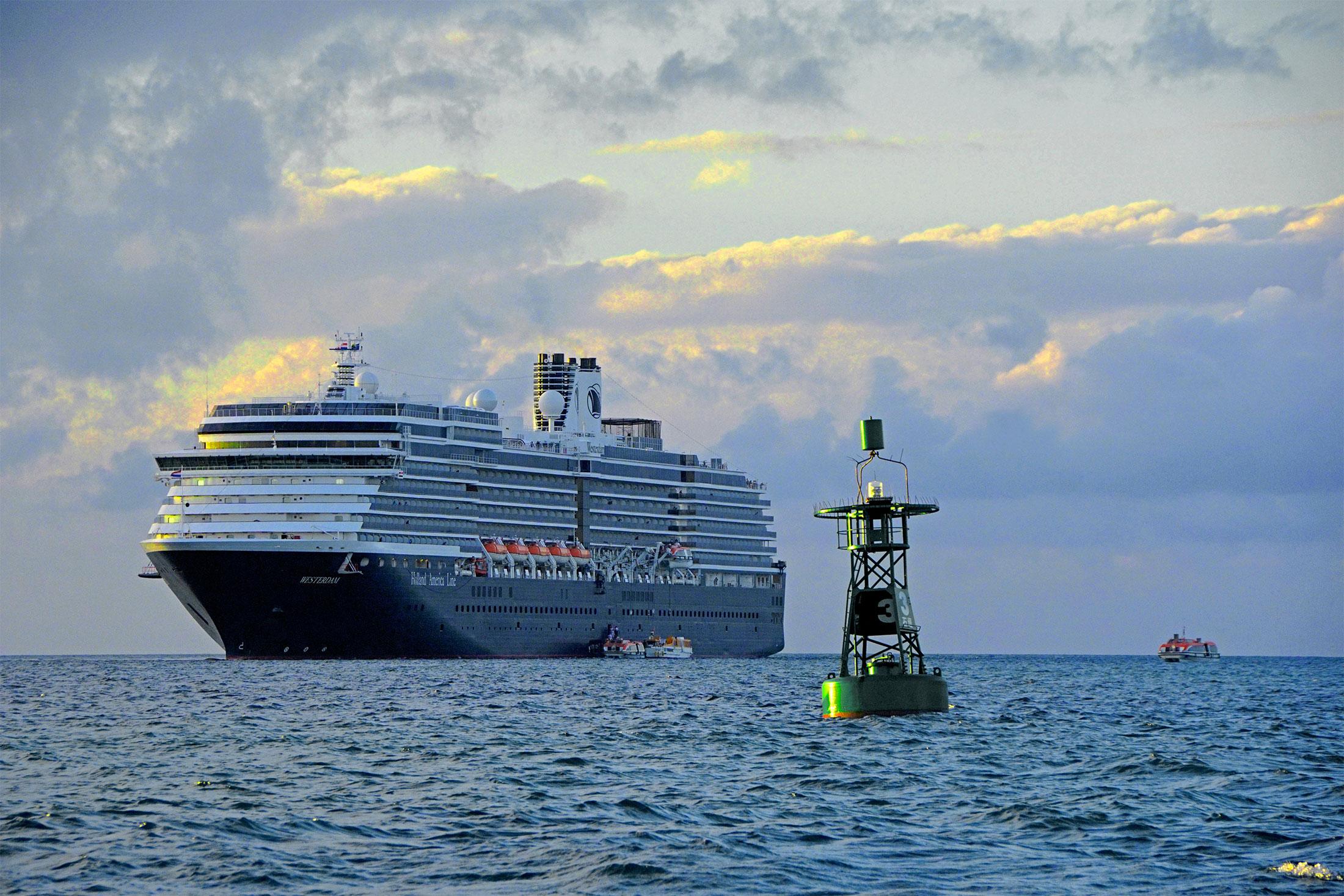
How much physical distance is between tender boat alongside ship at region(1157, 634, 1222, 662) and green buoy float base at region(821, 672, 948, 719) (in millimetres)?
131373

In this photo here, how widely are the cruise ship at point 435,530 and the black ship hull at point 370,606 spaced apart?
0.12 m

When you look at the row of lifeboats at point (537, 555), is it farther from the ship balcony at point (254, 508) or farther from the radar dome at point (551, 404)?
the radar dome at point (551, 404)

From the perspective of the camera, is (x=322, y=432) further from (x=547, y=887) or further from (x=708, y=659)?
(x=547, y=887)

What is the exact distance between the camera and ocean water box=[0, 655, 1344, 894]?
2580cm

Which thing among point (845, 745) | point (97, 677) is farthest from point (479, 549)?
point (845, 745)

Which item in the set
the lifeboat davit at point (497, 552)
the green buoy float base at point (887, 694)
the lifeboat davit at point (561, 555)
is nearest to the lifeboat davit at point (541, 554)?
the lifeboat davit at point (561, 555)

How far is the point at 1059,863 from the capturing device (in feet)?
87.9

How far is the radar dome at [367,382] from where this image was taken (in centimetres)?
11544

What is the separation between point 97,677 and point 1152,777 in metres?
78.6

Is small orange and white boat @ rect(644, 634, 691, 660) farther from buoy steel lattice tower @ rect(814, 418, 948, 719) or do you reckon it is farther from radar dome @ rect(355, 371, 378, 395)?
buoy steel lattice tower @ rect(814, 418, 948, 719)

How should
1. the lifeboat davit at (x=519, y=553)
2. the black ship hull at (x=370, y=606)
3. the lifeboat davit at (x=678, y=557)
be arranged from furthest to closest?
the lifeboat davit at (x=678, y=557)
the lifeboat davit at (x=519, y=553)
the black ship hull at (x=370, y=606)

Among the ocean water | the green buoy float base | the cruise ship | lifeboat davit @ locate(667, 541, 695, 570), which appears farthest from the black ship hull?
the green buoy float base

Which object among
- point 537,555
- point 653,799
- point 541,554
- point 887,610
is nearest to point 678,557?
point 541,554

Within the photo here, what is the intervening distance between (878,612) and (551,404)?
9507 centimetres
